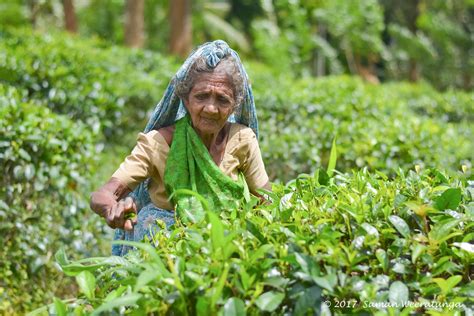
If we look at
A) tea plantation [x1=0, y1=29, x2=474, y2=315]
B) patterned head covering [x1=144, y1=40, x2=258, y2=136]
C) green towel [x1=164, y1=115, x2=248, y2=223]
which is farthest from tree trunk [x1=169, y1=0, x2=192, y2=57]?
green towel [x1=164, y1=115, x2=248, y2=223]

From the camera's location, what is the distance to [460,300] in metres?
1.76

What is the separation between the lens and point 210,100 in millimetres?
2811

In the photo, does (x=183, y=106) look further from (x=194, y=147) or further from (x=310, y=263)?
(x=310, y=263)

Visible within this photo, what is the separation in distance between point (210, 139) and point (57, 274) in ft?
6.13

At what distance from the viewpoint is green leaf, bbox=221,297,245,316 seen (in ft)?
5.31

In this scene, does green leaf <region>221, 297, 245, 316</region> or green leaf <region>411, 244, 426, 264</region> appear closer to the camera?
green leaf <region>221, 297, 245, 316</region>

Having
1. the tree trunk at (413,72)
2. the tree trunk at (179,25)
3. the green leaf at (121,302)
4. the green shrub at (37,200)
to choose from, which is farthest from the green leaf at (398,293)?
the tree trunk at (413,72)

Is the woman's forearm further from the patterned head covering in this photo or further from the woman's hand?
the patterned head covering

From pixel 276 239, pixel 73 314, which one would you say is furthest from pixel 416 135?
pixel 73 314

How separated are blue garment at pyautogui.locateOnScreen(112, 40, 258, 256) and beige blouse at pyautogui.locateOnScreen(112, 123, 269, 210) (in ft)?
0.16

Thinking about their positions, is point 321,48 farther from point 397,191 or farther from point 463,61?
point 397,191

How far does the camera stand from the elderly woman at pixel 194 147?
281 centimetres

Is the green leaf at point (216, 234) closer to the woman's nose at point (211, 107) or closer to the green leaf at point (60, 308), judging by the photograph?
the green leaf at point (60, 308)

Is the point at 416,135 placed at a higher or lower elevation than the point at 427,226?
lower
